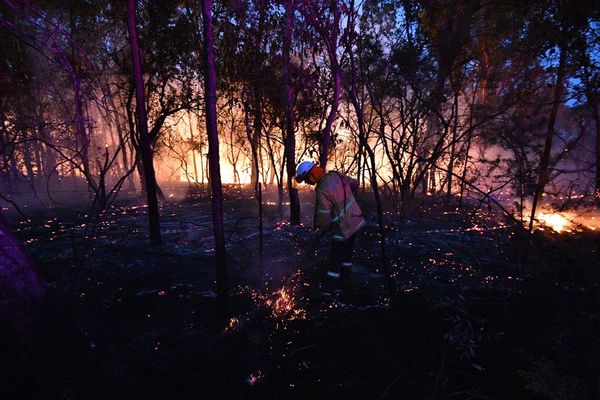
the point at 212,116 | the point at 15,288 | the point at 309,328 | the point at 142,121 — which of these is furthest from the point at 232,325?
the point at 142,121

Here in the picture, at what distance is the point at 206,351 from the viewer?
3.72m

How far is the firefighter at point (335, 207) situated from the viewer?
17.1ft

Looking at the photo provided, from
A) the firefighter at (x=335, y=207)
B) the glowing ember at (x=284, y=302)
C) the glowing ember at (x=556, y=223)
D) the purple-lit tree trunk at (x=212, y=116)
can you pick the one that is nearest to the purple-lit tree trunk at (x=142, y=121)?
the purple-lit tree trunk at (x=212, y=116)

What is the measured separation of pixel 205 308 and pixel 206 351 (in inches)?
43.8

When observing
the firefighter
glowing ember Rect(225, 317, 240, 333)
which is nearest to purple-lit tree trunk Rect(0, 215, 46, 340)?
glowing ember Rect(225, 317, 240, 333)

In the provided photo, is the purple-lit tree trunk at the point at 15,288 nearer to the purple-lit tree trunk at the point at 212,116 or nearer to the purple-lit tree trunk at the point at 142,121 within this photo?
the purple-lit tree trunk at the point at 212,116

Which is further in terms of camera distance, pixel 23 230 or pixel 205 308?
pixel 23 230

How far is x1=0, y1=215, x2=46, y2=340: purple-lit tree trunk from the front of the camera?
9.38ft

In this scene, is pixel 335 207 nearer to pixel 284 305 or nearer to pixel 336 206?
pixel 336 206

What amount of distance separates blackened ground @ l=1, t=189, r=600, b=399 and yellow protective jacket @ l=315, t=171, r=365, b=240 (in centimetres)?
95

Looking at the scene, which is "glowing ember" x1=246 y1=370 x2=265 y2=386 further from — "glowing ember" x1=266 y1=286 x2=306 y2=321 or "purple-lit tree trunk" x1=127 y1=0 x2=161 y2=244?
"purple-lit tree trunk" x1=127 y1=0 x2=161 y2=244

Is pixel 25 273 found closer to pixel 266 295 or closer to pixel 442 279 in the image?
pixel 266 295

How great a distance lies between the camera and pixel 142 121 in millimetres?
6758

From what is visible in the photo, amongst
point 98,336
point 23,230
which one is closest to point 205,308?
point 98,336
